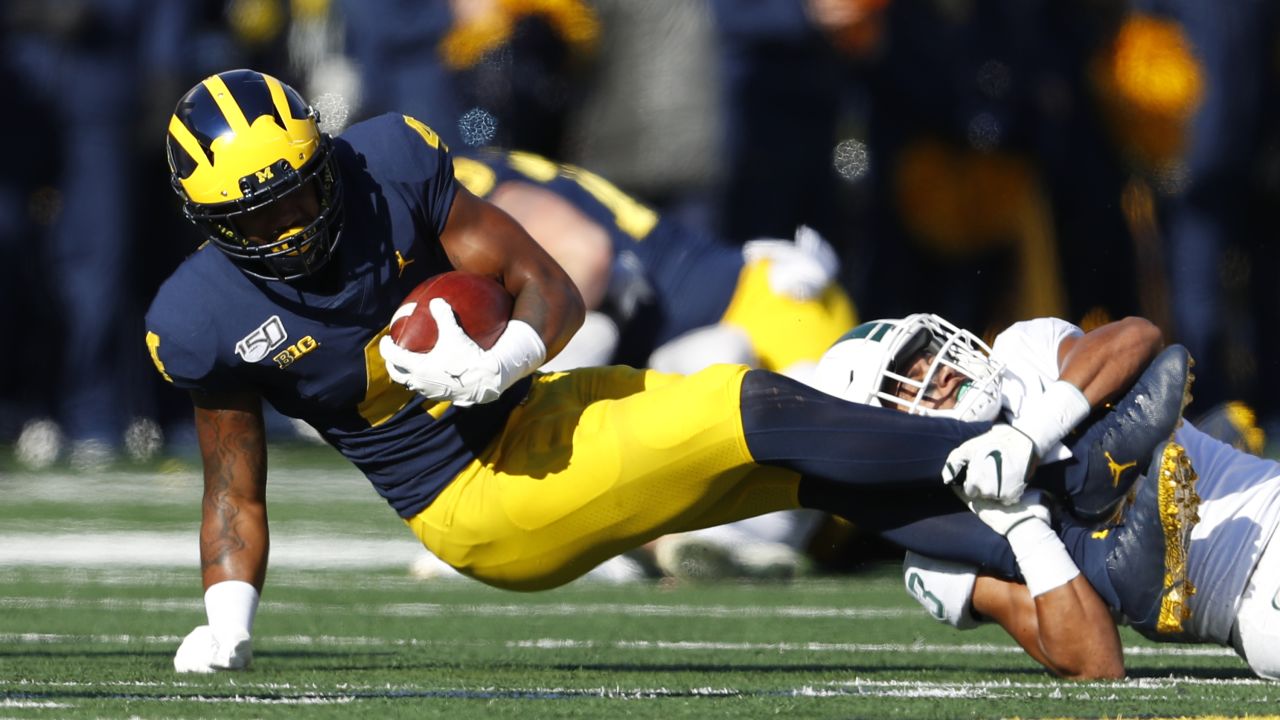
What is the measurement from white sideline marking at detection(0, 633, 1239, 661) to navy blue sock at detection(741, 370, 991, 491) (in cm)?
70

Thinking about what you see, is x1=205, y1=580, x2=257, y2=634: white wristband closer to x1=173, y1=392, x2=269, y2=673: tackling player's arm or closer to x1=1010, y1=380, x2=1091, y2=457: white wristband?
x1=173, y1=392, x2=269, y2=673: tackling player's arm

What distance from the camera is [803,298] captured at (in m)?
6.92

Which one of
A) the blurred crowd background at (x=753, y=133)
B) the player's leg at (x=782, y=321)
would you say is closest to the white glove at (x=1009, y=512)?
the player's leg at (x=782, y=321)

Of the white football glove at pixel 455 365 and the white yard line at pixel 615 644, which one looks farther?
the white yard line at pixel 615 644

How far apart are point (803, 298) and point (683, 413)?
2732 millimetres

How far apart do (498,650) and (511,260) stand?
918mm

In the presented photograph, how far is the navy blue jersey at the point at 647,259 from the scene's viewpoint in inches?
271

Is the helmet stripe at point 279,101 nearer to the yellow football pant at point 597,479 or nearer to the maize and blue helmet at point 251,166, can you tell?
the maize and blue helmet at point 251,166

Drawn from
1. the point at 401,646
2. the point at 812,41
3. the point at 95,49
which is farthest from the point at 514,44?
the point at 401,646

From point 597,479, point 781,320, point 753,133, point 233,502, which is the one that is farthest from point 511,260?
point 753,133

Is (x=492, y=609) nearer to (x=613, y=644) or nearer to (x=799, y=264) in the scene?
(x=613, y=644)

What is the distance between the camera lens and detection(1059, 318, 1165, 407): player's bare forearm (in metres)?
4.29

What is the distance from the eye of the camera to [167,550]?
7.43 meters

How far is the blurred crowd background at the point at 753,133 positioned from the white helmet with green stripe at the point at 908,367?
4.31 metres
